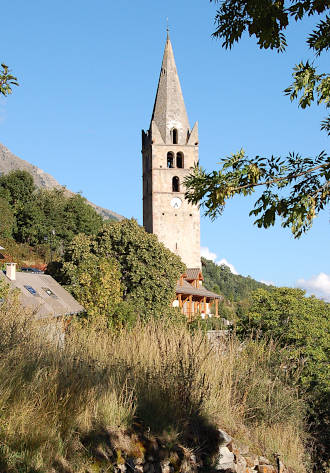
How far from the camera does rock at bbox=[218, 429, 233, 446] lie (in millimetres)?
6250

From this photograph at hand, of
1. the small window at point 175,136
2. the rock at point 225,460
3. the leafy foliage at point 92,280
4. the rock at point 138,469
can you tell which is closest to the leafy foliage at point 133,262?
the leafy foliage at point 92,280

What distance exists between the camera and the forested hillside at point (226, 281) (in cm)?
10469

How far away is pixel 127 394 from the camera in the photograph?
19.4 feet

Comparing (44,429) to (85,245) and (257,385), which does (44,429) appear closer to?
(257,385)

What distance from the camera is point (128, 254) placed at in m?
31.4

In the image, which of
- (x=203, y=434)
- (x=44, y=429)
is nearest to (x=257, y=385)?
(x=203, y=434)

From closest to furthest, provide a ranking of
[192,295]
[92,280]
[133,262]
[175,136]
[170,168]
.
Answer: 1. [92,280]
2. [133,262]
3. [192,295]
4. [170,168]
5. [175,136]

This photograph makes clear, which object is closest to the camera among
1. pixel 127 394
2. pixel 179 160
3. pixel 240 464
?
pixel 127 394

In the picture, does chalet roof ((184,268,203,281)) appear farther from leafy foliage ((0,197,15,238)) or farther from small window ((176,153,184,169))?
leafy foliage ((0,197,15,238))

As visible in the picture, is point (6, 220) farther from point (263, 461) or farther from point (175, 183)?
point (263, 461)

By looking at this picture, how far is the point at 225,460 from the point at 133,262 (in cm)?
2447

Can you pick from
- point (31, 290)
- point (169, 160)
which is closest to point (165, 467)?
point (31, 290)

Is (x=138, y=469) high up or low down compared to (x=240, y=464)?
up

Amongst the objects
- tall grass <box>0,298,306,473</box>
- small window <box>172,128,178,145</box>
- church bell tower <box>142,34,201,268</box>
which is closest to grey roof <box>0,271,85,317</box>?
tall grass <box>0,298,306,473</box>
